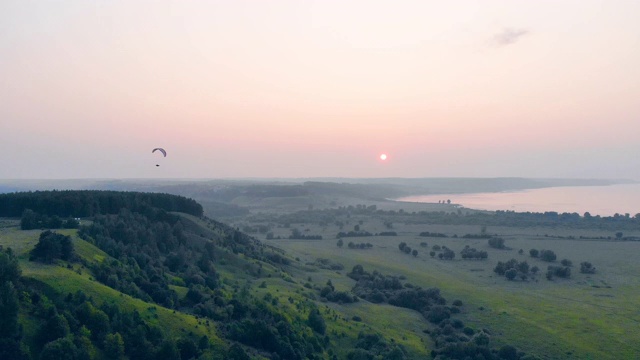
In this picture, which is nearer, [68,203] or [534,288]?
[68,203]

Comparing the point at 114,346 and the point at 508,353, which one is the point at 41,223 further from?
the point at 508,353

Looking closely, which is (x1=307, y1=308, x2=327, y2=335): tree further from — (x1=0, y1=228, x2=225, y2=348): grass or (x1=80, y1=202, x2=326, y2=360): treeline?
(x1=0, y1=228, x2=225, y2=348): grass

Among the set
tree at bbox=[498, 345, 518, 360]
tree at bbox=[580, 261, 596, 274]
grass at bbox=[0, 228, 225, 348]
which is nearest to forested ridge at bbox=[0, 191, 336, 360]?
grass at bbox=[0, 228, 225, 348]

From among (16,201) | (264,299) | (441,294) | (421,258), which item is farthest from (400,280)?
(16,201)

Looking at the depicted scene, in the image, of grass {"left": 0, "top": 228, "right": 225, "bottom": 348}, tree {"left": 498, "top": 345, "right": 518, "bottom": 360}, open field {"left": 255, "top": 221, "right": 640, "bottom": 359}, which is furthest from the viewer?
open field {"left": 255, "top": 221, "right": 640, "bottom": 359}

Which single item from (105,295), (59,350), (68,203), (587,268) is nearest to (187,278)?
(105,295)
